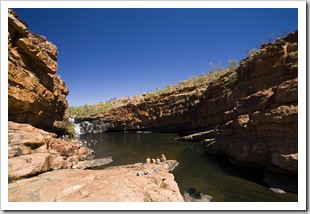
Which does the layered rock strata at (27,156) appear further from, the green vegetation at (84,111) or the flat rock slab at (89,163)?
the green vegetation at (84,111)

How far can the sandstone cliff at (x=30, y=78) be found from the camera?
12.1 meters

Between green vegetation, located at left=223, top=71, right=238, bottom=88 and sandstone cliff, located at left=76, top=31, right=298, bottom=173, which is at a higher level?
green vegetation, located at left=223, top=71, right=238, bottom=88

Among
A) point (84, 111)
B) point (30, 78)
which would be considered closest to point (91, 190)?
point (30, 78)

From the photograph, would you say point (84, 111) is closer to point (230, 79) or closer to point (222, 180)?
point (230, 79)

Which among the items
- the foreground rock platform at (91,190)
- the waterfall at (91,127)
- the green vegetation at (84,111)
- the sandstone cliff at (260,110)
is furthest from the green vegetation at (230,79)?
the green vegetation at (84,111)

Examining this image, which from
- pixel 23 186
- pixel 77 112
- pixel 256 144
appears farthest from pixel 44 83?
pixel 77 112

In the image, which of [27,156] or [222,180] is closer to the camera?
[27,156]

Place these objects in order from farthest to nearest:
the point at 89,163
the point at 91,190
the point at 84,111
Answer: the point at 84,111, the point at 89,163, the point at 91,190

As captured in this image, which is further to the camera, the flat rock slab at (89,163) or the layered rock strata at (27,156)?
the flat rock slab at (89,163)

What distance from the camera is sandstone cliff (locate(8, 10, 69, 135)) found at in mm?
12078

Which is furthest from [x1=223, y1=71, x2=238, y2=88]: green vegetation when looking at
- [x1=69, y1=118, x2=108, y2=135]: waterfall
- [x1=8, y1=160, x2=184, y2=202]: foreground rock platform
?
[x1=69, y1=118, x2=108, y2=135]: waterfall

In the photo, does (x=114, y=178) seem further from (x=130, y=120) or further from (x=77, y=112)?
(x=77, y=112)

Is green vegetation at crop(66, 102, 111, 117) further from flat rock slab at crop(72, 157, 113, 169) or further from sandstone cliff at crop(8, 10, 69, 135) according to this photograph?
flat rock slab at crop(72, 157, 113, 169)

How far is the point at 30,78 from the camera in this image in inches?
558
